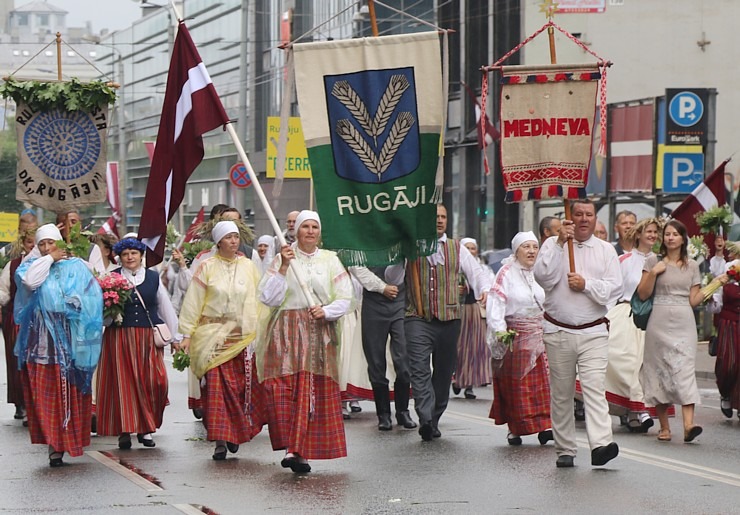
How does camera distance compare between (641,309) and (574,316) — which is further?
(641,309)

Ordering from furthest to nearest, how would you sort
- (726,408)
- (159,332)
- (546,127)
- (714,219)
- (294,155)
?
(294,155) → (726,408) → (714,219) → (159,332) → (546,127)

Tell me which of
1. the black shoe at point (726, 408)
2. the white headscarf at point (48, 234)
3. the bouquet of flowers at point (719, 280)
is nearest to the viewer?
the white headscarf at point (48, 234)

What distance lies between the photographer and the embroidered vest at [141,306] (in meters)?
13.2

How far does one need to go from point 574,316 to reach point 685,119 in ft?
44.6

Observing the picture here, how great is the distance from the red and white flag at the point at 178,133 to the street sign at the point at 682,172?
40.8 ft

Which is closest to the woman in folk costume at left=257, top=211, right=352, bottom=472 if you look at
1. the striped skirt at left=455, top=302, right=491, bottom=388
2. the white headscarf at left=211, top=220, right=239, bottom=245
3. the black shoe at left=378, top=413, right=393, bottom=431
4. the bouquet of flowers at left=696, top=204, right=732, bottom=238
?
the white headscarf at left=211, top=220, right=239, bottom=245

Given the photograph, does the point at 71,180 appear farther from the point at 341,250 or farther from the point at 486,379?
the point at 486,379

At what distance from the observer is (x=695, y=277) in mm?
13336

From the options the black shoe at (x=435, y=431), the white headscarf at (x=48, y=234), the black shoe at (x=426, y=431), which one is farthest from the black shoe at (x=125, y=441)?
the black shoe at (x=435, y=431)

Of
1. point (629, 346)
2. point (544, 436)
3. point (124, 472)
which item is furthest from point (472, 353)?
point (124, 472)

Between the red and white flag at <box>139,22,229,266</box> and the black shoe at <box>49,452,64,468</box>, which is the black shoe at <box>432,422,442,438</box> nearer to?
the red and white flag at <box>139,22,229,266</box>

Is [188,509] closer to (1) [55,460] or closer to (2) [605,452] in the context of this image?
(1) [55,460]

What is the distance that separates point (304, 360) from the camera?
1113 cm

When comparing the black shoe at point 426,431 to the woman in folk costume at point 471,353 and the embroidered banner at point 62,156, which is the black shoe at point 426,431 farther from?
the woman in folk costume at point 471,353
